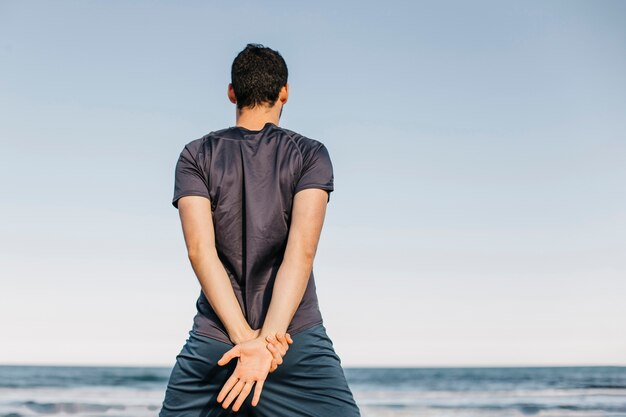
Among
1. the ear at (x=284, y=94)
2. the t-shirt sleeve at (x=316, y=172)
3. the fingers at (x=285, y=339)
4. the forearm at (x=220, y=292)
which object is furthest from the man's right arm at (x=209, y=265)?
the ear at (x=284, y=94)

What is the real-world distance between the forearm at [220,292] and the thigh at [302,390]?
0.57 ft

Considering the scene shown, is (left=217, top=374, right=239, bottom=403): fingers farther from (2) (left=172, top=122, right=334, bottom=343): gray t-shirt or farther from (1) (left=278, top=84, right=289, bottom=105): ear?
(1) (left=278, top=84, right=289, bottom=105): ear

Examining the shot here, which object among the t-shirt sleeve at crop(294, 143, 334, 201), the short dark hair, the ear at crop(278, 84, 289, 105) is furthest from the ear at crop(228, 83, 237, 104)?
the t-shirt sleeve at crop(294, 143, 334, 201)

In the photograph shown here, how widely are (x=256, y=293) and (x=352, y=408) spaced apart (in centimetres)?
49

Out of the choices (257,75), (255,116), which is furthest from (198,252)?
(257,75)

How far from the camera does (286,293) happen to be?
232cm

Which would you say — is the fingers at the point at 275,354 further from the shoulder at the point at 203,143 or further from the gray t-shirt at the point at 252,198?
the shoulder at the point at 203,143

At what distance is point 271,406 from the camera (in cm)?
234

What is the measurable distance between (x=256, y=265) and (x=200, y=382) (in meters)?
0.42

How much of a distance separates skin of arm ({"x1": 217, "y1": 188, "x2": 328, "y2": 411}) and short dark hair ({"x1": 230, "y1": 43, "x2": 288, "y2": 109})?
398 millimetres

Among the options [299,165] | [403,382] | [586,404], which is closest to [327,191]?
[299,165]

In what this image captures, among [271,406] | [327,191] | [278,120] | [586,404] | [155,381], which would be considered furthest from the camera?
[155,381]

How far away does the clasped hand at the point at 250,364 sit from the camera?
7.39 ft

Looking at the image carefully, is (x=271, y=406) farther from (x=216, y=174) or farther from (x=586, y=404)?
(x=586, y=404)
